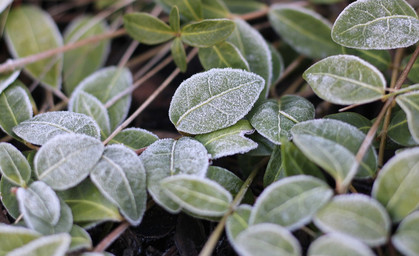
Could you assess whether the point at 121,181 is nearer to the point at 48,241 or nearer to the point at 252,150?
the point at 48,241

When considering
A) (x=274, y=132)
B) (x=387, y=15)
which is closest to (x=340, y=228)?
(x=274, y=132)

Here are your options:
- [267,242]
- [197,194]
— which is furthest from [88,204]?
[267,242]

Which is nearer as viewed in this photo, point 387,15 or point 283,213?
point 283,213

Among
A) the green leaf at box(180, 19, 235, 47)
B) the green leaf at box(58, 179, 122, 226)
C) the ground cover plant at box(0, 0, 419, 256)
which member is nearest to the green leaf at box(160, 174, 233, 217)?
the ground cover plant at box(0, 0, 419, 256)

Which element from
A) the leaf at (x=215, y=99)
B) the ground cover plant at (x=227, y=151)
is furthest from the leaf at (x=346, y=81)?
the leaf at (x=215, y=99)

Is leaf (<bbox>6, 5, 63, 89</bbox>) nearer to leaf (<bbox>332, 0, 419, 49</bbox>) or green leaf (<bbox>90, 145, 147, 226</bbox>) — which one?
green leaf (<bbox>90, 145, 147, 226</bbox>)
